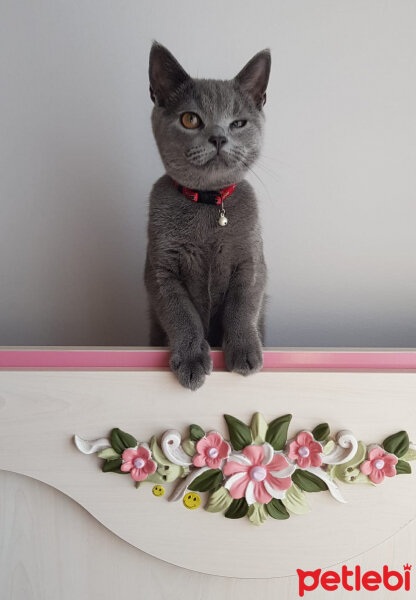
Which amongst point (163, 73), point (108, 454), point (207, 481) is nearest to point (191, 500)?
point (207, 481)

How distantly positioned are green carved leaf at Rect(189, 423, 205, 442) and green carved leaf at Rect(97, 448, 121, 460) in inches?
4.5

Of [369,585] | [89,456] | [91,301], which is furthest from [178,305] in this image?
[369,585]

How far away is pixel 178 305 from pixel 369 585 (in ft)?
1.82

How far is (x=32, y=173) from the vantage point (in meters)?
1.05

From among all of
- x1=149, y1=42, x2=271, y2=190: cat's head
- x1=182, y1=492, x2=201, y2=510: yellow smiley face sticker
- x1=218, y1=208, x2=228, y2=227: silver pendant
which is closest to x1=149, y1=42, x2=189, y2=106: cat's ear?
x1=149, y1=42, x2=271, y2=190: cat's head

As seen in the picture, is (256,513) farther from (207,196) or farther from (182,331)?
(207,196)

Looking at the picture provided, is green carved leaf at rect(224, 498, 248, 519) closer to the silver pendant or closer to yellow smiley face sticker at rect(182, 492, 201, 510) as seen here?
yellow smiley face sticker at rect(182, 492, 201, 510)

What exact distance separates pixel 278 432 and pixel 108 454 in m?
0.25

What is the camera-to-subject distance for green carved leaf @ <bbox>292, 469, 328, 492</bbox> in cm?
68

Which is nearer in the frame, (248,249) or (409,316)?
(248,249)

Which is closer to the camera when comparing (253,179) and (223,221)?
(223,221)

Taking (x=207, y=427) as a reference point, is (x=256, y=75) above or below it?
above

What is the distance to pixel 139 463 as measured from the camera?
674mm

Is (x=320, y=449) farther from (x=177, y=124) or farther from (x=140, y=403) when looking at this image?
(x=177, y=124)
